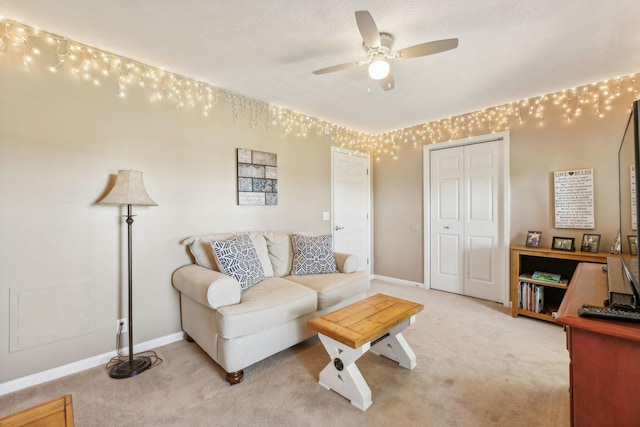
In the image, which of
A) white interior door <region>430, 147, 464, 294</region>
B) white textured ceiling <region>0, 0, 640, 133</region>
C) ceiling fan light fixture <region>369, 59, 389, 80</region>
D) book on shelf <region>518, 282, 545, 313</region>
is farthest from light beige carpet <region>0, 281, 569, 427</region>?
white textured ceiling <region>0, 0, 640, 133</region>

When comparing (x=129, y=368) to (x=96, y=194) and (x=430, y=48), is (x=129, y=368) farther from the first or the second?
(x=430, y=48)

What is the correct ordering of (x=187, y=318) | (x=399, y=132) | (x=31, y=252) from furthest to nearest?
(x=399, y=132) < (x=187, y=318) < (x=31, y=252)

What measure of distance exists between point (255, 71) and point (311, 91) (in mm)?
636

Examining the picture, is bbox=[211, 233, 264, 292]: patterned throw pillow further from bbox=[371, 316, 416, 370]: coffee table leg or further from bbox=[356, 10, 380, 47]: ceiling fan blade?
bbox=[356, 10, 380, 47]: ceiling fan blade

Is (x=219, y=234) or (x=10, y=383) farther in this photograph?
(x=219, y=234)

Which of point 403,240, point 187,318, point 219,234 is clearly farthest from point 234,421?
point 403,240

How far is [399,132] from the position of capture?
14.1 ft

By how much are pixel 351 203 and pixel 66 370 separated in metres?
3.54

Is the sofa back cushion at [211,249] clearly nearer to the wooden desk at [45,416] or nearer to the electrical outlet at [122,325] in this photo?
the electrical outlet at [122,325]

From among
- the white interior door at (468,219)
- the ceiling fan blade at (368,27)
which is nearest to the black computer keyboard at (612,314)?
the ceiling fan blade at (368,27)

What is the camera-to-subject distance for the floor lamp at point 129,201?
6.62 feet

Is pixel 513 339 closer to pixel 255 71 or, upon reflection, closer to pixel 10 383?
pixel 255 71

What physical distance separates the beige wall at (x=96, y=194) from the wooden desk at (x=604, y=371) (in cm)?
274

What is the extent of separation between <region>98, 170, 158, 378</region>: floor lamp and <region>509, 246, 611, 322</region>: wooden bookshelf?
356 cm
